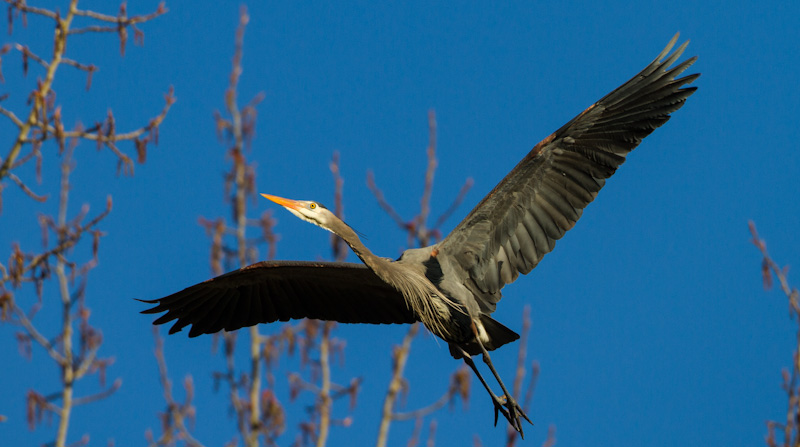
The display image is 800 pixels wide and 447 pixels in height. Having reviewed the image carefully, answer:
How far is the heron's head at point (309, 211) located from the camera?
25.6ft

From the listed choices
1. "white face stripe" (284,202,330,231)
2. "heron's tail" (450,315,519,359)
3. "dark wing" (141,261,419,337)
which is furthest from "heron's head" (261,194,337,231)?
"heron's tail" (450,315,519,359)

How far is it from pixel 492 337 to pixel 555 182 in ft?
4.50

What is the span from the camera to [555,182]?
830 centimetres

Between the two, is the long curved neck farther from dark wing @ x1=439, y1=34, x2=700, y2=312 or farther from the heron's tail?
A: dark wing @ x1=439, y1=34, x2=700, y2=312

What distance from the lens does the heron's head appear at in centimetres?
779

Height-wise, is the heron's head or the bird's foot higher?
the heron's head

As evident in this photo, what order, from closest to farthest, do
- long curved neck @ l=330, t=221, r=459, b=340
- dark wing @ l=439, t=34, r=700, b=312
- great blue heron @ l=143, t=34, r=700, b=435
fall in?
long curved neck @ l=330, t=221, r=459, b=340 < great blue heron @ l=143, t=34, r=700, b=435 < dark wing @ l=439, t=34, r=700, b=312

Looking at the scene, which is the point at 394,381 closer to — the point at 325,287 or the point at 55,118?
the point at 325,287

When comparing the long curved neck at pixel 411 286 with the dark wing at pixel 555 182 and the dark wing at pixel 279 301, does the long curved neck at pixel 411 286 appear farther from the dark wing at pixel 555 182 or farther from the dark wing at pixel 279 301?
the dark wing at pixel 279 301

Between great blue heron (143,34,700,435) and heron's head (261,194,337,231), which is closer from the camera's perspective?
heron's head (261,194,337,231)

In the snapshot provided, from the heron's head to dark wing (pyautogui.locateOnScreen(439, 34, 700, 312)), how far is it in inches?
43.3

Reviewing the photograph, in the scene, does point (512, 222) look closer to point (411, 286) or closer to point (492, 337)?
point (492, 337)

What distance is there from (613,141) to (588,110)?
12.7 inches

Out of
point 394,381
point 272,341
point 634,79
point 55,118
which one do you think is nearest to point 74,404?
point 272,341
